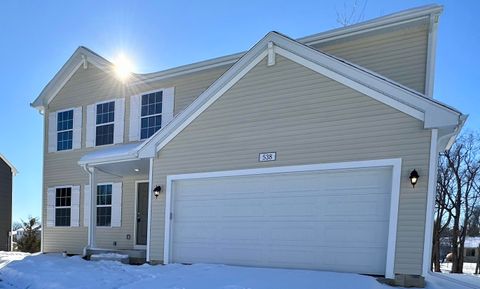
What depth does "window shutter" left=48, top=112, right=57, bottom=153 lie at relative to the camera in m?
12.5

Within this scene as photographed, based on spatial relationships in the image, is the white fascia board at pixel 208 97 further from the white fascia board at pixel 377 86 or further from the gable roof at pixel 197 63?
the gable roof at pixel 197 63

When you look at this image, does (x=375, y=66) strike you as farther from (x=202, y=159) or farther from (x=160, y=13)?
(x=160, y=13)

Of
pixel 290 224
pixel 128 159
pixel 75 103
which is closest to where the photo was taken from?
pixel 290 224

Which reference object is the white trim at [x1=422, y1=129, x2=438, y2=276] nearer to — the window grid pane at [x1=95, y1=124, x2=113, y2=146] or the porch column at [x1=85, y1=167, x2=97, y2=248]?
the porch column at [x1=85, y1=167, x2=97, y2=248]

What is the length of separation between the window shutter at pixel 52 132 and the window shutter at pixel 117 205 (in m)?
3.44

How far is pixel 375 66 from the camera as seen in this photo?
7957mm

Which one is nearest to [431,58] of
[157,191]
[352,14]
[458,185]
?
[352,14]

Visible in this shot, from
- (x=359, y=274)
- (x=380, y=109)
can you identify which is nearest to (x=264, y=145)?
(x=380, y=109)

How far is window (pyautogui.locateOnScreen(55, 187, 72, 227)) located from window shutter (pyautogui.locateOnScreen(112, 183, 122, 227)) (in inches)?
82.7

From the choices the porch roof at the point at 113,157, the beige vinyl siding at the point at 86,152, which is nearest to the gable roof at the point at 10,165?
the beige vinyl siding at the point at 86,152

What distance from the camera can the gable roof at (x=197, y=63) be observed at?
292 inches

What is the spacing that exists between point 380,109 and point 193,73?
19.4 feet

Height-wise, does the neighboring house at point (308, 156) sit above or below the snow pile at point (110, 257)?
above

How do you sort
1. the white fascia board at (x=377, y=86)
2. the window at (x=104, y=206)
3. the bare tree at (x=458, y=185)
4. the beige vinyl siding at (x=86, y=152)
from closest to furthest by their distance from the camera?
the white fascia board at (x=377, y=86)
the beige vinyl siding at (x=86, y=152)
the window at (x=104, y=206)
the bare tree at (x=458, y=185)
